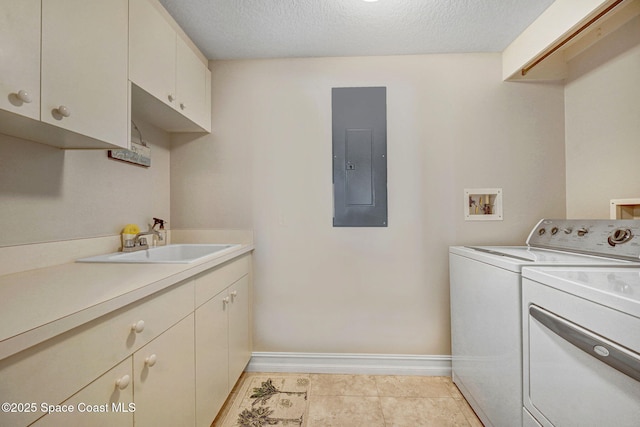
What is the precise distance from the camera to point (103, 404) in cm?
72

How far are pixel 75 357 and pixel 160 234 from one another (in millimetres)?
1350

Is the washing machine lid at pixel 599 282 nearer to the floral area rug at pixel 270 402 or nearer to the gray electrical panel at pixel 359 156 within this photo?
the gray electrical panel at pixel 359 156

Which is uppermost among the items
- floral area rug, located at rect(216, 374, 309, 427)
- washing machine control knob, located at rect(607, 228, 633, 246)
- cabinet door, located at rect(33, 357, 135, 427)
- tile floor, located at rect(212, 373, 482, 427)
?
washing machine control knob, located at rect(607, 228, 633, 246)

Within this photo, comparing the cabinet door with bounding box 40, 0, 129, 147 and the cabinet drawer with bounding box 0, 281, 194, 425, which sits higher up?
the cabinet door with bounding box 40, 0, 129, 147

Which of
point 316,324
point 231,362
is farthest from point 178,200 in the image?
point 316,324

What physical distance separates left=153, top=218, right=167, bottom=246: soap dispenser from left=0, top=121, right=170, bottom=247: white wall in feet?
0.20

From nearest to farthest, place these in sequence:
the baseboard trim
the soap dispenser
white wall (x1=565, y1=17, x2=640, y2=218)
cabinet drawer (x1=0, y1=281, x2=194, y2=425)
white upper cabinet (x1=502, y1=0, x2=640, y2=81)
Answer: cabinet drawer (x1=0, y1=281, x2=194, y2=425) < white upper cabinet (x1=502, y1=0, x2=640, y2=81) < white wall (x1=565, y1=17, x2=640, y2=218) < the soap dispenser < the baseboard trim

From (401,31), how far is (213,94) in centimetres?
143

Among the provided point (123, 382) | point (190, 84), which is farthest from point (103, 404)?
point (190, 84)

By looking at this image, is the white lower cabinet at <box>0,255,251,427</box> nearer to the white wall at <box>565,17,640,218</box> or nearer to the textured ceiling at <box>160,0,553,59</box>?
the textured ceiling at <box>160,0,553,59</box>

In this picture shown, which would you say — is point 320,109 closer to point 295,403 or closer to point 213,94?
point 213,94

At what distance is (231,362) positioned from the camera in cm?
159

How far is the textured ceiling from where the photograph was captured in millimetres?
1506

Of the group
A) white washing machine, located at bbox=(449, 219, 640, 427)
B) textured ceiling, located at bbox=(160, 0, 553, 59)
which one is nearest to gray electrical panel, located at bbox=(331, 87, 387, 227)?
textured ceiling, located at bbox=(160, 0, 553, 59)
